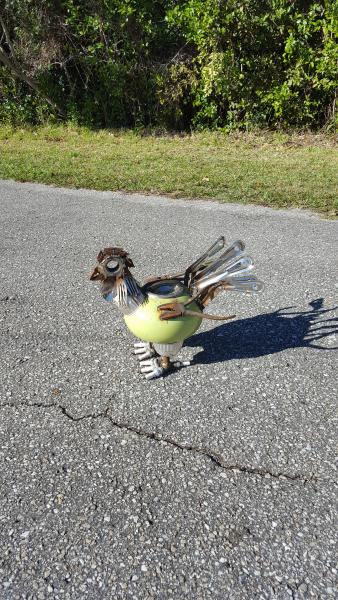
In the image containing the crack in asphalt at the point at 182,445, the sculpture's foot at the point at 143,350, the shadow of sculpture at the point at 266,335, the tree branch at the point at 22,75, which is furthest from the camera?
the tree branch at the point at 22,75

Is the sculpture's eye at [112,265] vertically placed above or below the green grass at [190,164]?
above

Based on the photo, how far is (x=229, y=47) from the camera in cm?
946

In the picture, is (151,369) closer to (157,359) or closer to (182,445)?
(157,359)

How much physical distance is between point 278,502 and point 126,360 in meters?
1.35

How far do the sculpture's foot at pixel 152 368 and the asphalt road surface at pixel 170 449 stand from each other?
47 mm

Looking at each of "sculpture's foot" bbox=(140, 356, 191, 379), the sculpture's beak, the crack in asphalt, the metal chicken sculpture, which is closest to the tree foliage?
the metal chicken sculpture

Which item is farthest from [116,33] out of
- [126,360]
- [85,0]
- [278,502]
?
[278,502]

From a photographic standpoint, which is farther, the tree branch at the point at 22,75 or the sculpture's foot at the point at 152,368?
the tree branch at the point at 22,75

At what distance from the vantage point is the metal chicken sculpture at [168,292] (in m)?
2.85

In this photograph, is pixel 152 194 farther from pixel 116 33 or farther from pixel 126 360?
pixel 116 33

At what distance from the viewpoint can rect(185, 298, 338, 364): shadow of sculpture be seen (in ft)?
11.1

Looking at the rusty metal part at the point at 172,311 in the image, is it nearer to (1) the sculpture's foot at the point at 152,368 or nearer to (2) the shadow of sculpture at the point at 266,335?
(1) the sculpture's foot at the point at 152,368

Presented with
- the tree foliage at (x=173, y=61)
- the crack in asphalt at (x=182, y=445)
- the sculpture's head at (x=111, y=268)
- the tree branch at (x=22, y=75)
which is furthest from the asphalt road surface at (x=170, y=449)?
the tree branch at (x=22, y=75)

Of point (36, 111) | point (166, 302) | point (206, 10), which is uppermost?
point (206, 10)
